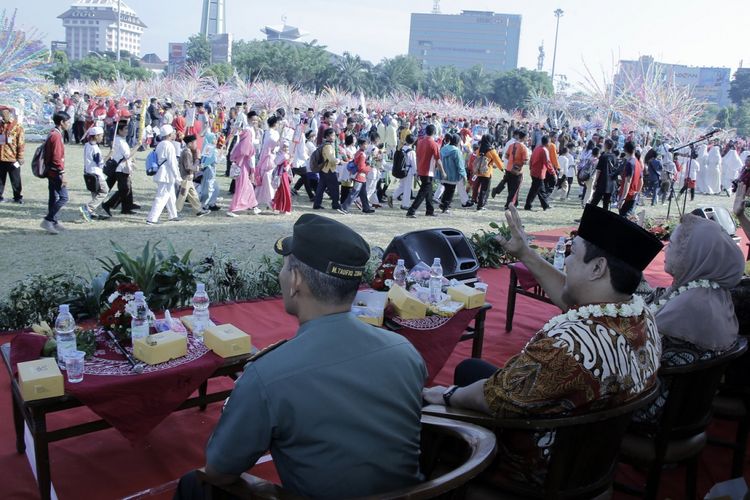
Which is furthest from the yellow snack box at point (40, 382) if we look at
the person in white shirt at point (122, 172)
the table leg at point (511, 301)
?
the person in white shirt at point (122, 172)

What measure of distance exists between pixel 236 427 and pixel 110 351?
184 centimetres

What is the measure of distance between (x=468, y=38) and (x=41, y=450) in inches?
5792

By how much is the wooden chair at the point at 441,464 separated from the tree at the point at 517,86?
72.4 metres

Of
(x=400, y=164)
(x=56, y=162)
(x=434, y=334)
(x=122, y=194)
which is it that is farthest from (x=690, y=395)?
(x=400, y=164)

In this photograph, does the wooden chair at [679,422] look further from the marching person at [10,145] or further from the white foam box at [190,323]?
the marching person at [10,145]

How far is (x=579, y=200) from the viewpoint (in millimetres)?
16375

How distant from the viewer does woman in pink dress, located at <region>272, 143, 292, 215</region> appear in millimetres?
11117

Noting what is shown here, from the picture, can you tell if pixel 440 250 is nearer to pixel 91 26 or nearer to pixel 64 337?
pixel 64 337

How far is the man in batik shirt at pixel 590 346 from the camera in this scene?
6.80ft

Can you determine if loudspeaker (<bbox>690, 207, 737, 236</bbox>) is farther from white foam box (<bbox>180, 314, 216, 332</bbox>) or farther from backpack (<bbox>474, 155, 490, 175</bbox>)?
backpack (<bbox>474, 155, 490, 175</bbox>)

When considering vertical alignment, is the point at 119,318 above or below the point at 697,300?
below

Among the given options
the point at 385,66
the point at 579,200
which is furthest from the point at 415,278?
the point at 385,66

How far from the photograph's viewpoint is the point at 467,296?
14.0 feet

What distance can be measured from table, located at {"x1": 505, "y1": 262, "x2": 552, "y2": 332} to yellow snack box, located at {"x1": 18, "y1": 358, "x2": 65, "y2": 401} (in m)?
3.75
